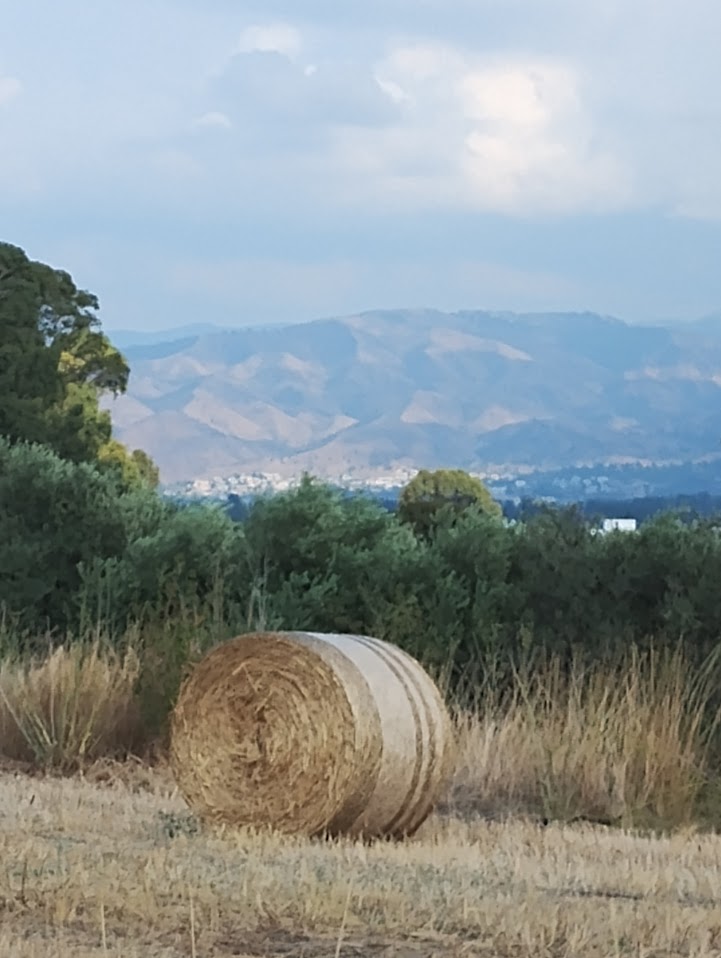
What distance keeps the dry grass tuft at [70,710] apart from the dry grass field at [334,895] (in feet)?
9.49

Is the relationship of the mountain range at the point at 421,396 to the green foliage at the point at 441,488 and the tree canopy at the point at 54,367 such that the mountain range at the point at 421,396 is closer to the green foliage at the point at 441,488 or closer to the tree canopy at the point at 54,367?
the green foliage at the point at 441,488

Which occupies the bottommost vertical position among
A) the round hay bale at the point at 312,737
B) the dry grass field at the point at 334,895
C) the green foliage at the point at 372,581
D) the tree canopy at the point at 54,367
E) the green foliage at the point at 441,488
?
the dry grass field at the point at 334,895

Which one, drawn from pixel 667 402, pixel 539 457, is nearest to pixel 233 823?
pixel 539 457

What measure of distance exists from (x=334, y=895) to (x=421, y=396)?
10097 centimetres

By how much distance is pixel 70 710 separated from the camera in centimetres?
1252

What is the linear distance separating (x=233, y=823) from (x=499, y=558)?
5.43 m

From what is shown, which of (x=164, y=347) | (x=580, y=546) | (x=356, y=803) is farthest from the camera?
(x=164, y=347)

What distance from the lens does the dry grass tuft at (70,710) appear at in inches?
485

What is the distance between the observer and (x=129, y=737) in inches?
500

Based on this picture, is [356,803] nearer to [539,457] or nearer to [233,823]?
[233,823]

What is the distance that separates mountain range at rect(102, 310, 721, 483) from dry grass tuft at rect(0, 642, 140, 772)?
29681 millimetres

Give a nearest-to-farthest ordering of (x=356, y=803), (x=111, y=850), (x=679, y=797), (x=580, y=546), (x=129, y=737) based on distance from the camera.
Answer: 1. (x=111, y=850)
2. (x=356, y=803)
3. (x=679, y=797)
4. (x=129, y=737)
5. (x=580, y=546)

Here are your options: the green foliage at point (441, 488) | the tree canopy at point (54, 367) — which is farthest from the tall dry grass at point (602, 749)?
Result: the tree canopy at point (54, 367)

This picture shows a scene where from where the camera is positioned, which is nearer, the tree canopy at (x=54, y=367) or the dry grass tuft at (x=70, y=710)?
the dry grass tuft at (x=70, y=710)
